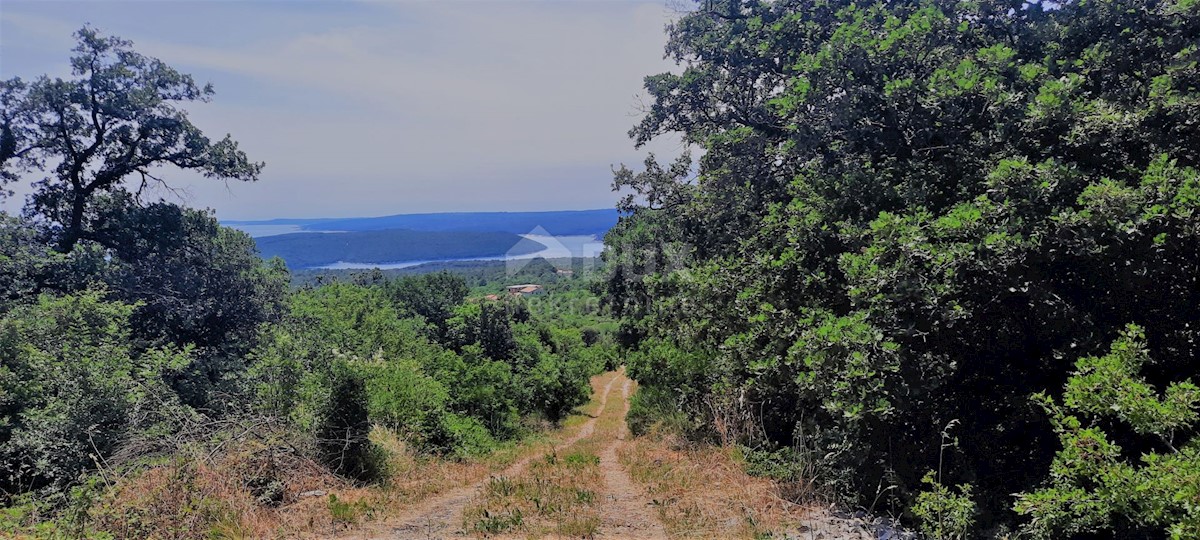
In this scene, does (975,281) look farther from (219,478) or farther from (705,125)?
(219,478)

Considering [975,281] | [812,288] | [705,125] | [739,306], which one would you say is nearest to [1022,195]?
[975,281]

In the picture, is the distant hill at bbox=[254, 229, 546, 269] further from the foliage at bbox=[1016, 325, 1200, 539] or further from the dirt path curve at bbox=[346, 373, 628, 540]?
the foliage at bbox=[1016, 325, 1200, 539]

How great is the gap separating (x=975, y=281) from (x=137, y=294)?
1727 cm

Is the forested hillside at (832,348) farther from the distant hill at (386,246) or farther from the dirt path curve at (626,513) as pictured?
the distant hill at (386,246)

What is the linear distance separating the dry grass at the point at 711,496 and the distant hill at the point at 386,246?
186 ft

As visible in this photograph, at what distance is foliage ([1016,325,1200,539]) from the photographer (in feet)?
12.8

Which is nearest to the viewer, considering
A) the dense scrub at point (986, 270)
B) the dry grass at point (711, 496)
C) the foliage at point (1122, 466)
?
the foliage at point (1122, 466)

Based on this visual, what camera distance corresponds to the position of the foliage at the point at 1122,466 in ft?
12.8

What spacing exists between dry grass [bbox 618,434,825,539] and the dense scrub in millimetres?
742

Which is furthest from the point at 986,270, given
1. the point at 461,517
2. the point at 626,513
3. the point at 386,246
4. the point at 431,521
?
the point at 386,246

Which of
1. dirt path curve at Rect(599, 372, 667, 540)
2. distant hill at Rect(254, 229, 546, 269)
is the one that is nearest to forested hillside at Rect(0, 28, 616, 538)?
dirt path curve at Rect(599, 372, 667, 540)

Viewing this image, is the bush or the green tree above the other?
the green tree

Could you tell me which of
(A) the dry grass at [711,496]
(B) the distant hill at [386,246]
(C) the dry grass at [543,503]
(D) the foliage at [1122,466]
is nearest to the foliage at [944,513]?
(D) the foliage at [1122,466]

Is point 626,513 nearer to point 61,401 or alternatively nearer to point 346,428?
point 346,428
